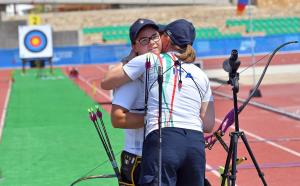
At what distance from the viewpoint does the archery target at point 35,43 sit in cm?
3156

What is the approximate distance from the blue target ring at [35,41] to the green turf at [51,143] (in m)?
13.2

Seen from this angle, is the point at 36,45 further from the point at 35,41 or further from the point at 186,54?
the point at 186,54

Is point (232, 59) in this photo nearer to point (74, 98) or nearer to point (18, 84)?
point (74, 98)

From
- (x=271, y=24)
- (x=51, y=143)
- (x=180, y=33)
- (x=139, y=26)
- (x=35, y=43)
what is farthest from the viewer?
(x=271, y=24)

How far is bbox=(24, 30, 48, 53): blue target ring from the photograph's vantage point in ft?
104

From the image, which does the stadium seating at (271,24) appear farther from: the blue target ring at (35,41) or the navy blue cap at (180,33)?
the navy blue cap at (180,33)

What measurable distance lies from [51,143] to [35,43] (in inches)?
859

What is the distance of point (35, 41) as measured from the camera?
105 feet

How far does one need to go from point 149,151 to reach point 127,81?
45cm

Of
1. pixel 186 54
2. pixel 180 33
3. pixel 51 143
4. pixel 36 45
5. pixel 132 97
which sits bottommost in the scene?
pixel 36 45

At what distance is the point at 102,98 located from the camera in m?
17.9

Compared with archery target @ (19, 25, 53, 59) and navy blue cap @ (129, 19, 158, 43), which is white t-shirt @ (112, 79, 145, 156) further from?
archery target @ (19, 25, 53, 59)

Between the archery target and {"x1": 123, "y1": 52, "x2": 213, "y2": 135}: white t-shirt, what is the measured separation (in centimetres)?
2809

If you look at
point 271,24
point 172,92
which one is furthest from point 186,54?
point 271,24
